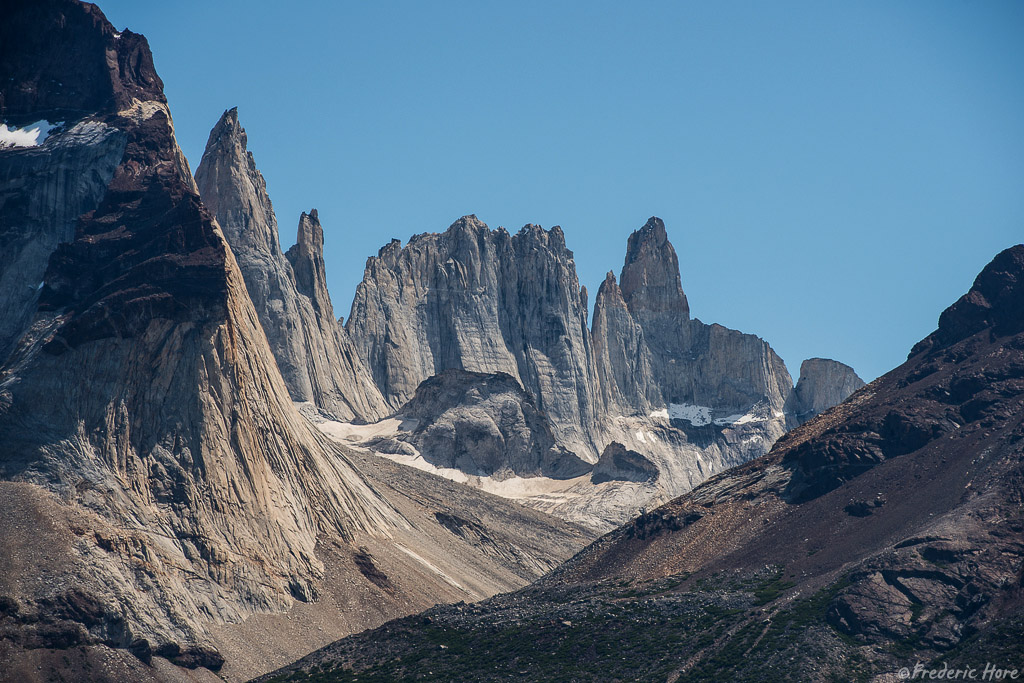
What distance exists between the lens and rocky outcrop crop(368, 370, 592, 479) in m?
182

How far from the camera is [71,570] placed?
92812 millimetres

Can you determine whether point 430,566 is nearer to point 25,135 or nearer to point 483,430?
point 25,135

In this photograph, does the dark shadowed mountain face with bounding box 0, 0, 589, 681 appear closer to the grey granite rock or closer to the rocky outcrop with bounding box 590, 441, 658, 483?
the grey granite rock

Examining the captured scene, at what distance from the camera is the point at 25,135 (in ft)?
447

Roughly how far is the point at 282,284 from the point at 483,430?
32281 mm

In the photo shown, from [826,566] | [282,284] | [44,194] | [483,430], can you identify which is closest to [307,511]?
[44,194]

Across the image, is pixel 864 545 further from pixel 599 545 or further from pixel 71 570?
pixel 71 570

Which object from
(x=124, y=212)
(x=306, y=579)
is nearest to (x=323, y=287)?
(x=124, y=212)

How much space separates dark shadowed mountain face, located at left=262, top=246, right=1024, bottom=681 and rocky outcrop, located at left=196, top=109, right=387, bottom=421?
81.5 m

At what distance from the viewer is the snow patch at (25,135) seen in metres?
135

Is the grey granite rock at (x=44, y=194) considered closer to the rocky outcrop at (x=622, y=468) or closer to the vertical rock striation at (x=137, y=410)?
the vertical rock striation at (x=137, y=410)

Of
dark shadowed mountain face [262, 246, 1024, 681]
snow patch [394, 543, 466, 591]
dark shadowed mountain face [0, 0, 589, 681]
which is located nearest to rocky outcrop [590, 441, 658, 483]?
dark shadowed mountain face [0, 0, 589, 681]

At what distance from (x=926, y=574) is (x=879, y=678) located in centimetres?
974

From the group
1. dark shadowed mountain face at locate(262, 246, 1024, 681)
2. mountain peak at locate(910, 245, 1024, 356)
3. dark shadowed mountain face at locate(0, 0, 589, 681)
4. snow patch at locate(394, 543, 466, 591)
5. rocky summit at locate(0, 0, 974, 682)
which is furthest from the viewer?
snow patch at locate(394, 543, 466, 591)
